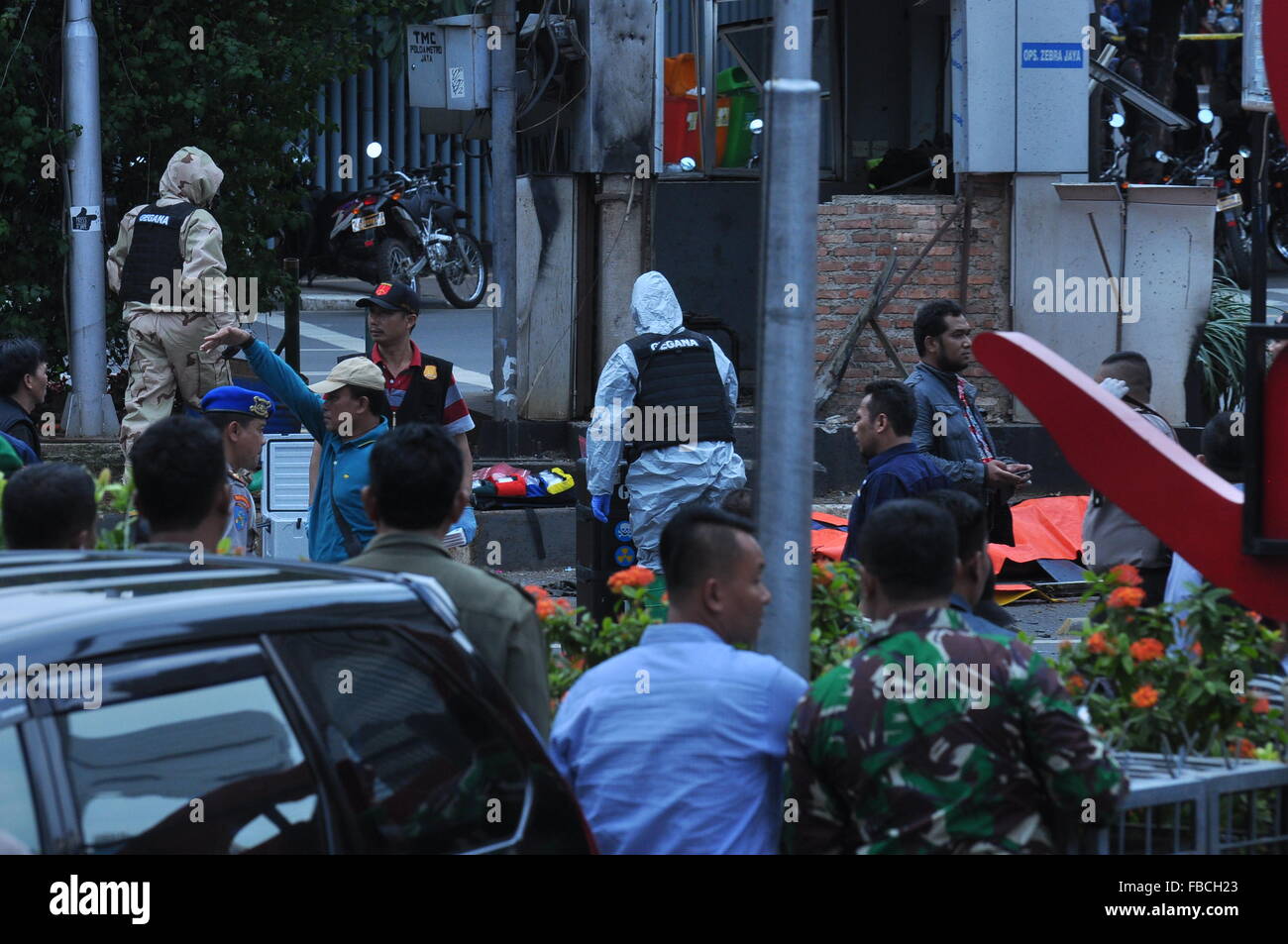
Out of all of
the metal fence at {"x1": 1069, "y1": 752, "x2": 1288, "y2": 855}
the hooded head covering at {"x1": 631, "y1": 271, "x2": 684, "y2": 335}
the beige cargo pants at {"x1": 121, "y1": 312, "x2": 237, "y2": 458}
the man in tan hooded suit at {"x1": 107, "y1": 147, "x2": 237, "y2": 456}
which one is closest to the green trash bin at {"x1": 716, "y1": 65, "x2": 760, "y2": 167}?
the man in tan hooded suit at {"x1": 107, "y1": 147, "x2": 237, "y2": 456}

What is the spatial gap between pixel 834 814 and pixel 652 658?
482 millimetres

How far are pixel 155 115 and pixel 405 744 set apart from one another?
32.3 feet

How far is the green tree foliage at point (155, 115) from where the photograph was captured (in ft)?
37.4

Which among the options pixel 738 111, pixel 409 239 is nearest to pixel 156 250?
pixel 738 111

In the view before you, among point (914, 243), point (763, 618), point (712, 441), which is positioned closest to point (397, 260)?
point (914, 243)

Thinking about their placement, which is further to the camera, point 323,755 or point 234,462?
point 234,462

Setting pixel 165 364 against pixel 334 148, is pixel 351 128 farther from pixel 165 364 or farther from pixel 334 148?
pixel 165 364

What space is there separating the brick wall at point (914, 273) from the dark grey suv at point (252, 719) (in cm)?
944

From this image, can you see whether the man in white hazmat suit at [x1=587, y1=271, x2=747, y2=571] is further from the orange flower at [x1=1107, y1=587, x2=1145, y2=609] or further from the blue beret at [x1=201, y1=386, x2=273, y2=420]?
the orange flower at [x1=1107, y1=587, x2=1145, y2=609]

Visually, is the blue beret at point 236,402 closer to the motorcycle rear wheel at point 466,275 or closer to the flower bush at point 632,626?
the flower bush at point 632,626

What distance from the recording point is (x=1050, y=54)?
12.2 metres

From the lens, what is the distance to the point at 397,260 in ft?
65.4

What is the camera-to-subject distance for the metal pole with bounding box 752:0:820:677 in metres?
3.81

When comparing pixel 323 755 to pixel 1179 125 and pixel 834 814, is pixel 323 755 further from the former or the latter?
pixel 1179 125
